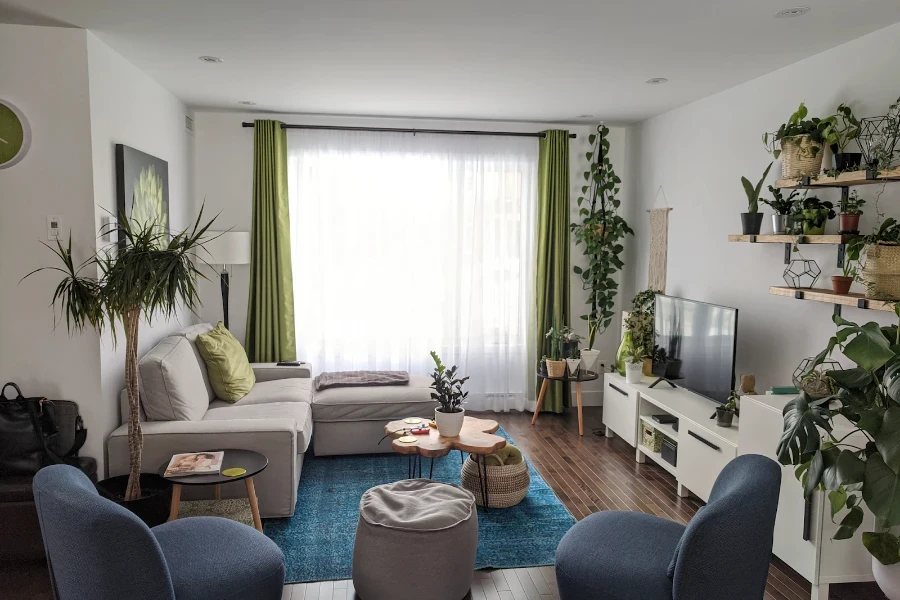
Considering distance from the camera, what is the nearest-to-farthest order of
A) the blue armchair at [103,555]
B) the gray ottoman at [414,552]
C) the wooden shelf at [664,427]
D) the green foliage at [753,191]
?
the blue armchair at [103,555]
the gray ottoman at [414,552]
the green foliage at [753,191]
the wooden shelf at [664,427]

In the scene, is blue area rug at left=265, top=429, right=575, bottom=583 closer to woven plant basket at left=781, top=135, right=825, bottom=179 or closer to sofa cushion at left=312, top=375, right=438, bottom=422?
sofa cushion at left=312, top=375, right=438, bottom=422

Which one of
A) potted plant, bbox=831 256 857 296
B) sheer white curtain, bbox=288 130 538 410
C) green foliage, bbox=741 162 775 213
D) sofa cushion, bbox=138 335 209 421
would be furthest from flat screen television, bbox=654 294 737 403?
sofa cushion, bbox=138 335 209 421

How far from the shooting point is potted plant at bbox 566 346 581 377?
5.40m

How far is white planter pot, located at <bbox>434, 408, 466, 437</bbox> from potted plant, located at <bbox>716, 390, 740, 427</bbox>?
4.81 ft

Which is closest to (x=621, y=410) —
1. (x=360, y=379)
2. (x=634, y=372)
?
(x=634, y=372)

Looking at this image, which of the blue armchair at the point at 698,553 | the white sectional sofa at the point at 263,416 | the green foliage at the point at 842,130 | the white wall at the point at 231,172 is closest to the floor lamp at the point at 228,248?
the white wall at the point at 231,172

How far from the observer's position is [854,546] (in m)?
2.88

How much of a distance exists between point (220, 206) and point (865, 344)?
4.76 m

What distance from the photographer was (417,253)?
5.84 metres

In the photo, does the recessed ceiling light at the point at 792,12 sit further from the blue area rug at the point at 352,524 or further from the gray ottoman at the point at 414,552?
the blue area rug at the point at 352,524

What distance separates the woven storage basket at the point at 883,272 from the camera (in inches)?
113

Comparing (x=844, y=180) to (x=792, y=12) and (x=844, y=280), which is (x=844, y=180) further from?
(x=792, y=12)

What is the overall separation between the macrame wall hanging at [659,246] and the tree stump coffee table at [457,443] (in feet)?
7.33

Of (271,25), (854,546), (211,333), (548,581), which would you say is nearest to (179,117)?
(211,333)
